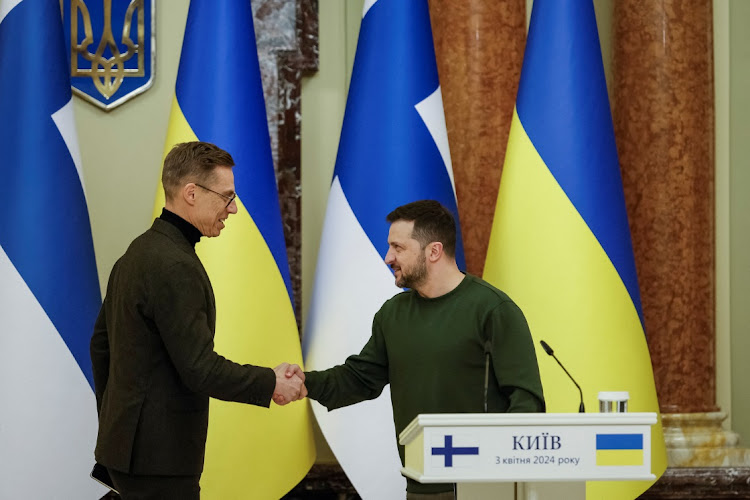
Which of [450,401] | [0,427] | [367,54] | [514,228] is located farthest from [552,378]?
[0,427]

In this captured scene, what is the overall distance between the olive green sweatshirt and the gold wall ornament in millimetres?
1786

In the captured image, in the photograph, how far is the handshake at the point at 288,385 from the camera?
2.63m

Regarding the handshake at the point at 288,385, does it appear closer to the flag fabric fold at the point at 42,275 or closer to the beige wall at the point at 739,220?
the flag fabric fold at the point at 42,275

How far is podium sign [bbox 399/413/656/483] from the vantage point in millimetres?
1922

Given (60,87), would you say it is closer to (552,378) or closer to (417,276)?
A: (417,276)

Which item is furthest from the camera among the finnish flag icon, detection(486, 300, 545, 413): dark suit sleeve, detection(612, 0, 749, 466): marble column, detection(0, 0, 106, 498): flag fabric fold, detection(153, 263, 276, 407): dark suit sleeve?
detection(612, 0, 749, 466): marble column

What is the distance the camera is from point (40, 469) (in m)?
3.13

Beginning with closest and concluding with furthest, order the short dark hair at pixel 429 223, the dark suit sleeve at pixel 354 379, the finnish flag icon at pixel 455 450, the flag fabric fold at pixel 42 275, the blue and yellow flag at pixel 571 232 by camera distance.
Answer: the finnish flag icon at pixel 455 450 → the short dark hair at pixel 429 223 → the dark suit sleeve at pixel 354 379 → the flag fabric fold at pixel 42 275 → the blue and yellow flag at pixel 571 232

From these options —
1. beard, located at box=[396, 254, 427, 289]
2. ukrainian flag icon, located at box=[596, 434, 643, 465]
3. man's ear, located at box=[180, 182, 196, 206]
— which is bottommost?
ukrainian flag icon, located at box=[596, 434, 643, 465]

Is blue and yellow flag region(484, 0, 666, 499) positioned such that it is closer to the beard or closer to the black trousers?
the beard

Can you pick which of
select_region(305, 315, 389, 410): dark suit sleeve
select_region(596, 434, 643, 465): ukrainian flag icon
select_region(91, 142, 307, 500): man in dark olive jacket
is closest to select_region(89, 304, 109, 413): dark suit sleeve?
select_region(91, 142, 307, 500): man in dark olive jacket

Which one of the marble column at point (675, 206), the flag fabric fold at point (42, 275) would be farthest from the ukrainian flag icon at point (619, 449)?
the marble column at point (675, 206)

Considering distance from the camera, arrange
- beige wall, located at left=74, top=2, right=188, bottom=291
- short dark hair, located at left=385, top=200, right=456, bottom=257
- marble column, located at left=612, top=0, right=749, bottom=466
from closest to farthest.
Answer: short dark hair, located at left=385, top=200, right=456, bottom=257, marble column, located at left=612, top=0, right=749, bottom=466, beige wall, located at left=74, top=2, right=188, bottom=291

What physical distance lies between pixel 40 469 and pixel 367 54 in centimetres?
170
